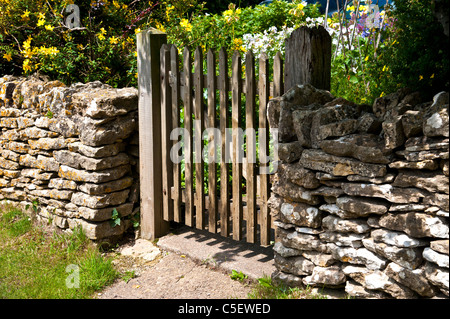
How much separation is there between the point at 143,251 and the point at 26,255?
104cm

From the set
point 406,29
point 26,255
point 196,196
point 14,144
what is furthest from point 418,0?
point 14,144

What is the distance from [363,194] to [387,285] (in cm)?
55

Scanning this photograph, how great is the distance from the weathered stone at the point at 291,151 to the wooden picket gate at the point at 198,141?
1.44 ft

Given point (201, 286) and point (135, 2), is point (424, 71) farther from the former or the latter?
point (135, 2)

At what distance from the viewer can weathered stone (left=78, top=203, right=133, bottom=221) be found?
481 centimetres

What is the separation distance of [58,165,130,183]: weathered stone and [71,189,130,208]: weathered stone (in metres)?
0.14

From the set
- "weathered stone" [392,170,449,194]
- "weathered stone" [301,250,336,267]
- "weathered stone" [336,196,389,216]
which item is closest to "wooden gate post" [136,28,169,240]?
"weathered stone" [301,250,336,267]

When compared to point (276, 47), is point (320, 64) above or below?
below

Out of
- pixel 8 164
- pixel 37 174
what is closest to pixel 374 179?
pixel 37 174

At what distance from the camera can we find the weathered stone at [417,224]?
2.83 metres

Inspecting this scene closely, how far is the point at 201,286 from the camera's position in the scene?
405 centimetres

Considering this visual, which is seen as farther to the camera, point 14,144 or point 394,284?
point 14,144

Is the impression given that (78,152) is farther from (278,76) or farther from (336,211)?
(336,211)

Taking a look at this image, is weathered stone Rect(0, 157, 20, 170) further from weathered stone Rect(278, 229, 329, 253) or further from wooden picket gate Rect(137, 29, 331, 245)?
weathered stone Rect(278, 229, 329, 253)
